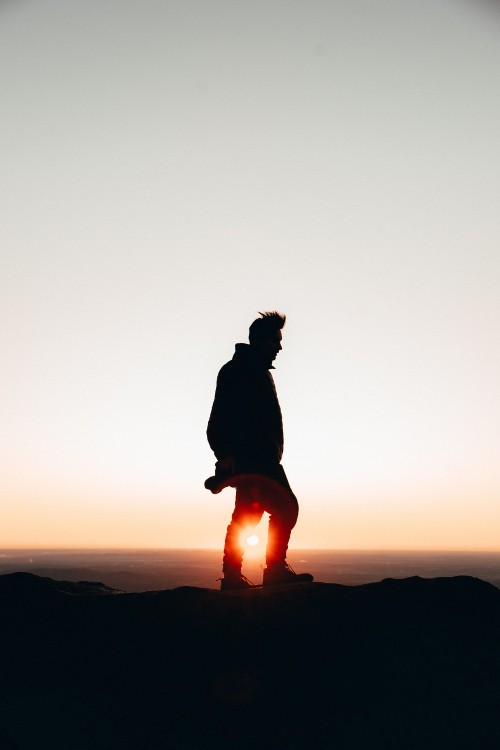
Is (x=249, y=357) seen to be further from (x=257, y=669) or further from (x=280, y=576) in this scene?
(x=257, y=669)

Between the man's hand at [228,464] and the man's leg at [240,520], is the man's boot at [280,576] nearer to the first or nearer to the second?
the man's leg at [240,520]

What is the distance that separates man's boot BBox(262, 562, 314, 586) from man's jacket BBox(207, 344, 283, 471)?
1.05 meters

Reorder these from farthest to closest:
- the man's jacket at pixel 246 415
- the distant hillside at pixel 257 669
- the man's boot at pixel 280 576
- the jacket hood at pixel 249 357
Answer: the jacket hood at pixel 249 357
the man's jacket at pixel 246 415
the man's boot at pixel 280 576
the distant hillside at pixel 257 669

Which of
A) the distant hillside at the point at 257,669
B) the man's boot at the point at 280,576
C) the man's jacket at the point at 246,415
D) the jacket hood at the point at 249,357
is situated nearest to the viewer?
the distant hillside at the point at 257,669

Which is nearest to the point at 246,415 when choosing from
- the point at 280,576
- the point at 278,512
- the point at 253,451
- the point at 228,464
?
the point at 253,451

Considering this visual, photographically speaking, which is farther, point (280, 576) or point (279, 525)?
point (279, 525)

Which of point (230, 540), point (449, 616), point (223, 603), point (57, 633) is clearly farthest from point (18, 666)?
point (449, 616)

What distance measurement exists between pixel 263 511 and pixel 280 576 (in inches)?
26.4

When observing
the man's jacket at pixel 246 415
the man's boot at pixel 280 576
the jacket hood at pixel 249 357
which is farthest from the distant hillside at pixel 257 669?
the jacket hood at pixel 249 357

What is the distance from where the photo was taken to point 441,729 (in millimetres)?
5461

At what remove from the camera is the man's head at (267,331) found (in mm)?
8102

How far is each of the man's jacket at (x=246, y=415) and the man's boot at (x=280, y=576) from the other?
1.05 metres

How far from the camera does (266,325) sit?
8094mm

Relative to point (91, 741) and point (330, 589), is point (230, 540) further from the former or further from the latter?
point (91, 741)
